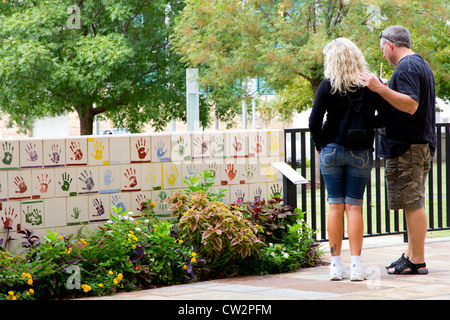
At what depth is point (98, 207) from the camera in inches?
222

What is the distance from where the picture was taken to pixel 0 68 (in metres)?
22.4

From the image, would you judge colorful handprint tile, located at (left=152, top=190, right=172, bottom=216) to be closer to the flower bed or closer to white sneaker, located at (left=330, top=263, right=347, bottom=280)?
the flower bed

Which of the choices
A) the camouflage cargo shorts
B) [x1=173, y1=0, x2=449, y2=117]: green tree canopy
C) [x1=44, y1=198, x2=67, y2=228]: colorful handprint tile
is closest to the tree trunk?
[x1=173, y1=0, x2=449, y2=117]: green tree canopy

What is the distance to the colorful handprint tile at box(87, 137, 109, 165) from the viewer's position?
18.4ft

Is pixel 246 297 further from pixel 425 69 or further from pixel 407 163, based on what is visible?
pixel 425 69

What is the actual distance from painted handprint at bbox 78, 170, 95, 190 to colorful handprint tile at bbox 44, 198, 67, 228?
212 millimetres

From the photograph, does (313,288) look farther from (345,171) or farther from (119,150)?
(119,150)

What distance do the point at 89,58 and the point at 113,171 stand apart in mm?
16984

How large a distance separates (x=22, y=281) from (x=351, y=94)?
→ 266 centimetres

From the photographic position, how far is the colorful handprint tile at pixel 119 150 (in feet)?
18.7

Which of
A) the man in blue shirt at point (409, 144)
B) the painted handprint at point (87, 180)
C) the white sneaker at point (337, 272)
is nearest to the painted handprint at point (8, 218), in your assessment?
the painted handprint at point (87, 180)

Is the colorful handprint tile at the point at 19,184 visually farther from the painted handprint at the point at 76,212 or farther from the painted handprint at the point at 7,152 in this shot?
the painted handprint at the point at 76,212

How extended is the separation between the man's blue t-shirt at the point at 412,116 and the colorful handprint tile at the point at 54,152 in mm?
2572

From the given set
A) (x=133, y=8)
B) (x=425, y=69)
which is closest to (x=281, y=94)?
(x=133, y=8)
